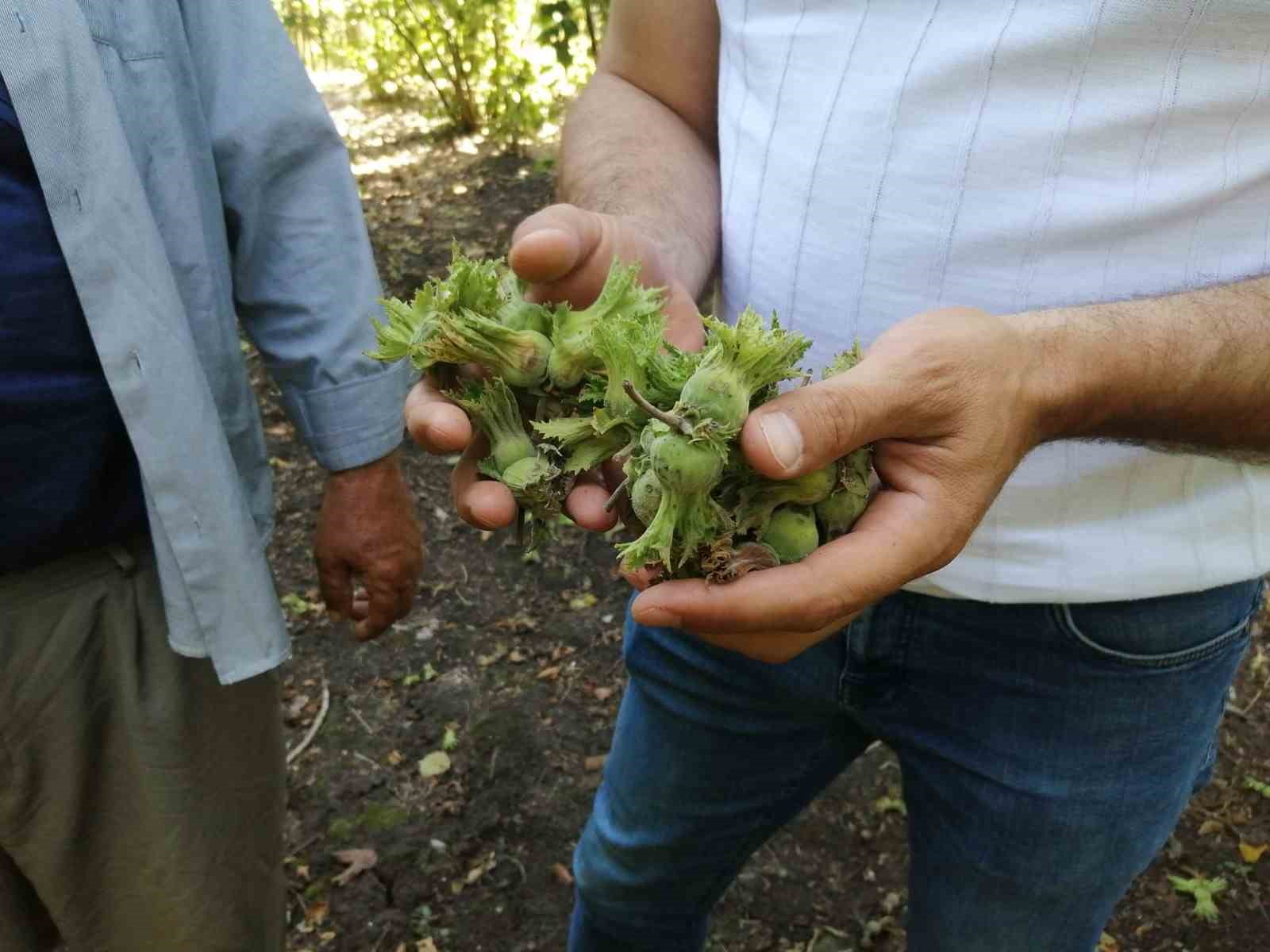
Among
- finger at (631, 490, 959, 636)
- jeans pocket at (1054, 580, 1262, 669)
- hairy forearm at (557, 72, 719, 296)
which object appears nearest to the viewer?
finger at (631, 490, 959, 636)

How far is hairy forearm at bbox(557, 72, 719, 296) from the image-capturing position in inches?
84.7

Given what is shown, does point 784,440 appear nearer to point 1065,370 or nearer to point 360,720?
point 1065,370

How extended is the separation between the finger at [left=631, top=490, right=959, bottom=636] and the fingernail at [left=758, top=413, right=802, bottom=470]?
0.20 metres

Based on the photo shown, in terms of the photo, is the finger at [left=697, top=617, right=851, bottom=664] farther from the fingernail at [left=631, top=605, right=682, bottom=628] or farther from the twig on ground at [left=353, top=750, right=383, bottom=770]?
the twig on ground at [left=353, top=750, right=383, bottom=770]

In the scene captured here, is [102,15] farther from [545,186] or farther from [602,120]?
[545,186]

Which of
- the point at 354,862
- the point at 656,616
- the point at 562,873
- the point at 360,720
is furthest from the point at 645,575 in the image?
the point at 360,720

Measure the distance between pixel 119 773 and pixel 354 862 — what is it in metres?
1.45

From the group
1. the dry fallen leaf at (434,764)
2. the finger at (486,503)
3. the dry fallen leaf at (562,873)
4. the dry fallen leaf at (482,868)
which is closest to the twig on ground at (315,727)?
the dry fallen leaf at (434,764)

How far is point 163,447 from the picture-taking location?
7.18ft

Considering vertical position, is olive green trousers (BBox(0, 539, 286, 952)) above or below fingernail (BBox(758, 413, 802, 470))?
below

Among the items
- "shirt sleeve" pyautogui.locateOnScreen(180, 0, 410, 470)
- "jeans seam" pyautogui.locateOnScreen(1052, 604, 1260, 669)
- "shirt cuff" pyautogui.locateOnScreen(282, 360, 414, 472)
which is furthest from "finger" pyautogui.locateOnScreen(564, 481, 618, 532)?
"shirt cuff" pyautogui.locateOnScreen(282, 360, 414, 472)

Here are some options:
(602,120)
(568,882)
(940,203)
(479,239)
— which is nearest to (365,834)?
(568,882)

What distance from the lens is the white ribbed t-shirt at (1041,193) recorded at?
1.64 m

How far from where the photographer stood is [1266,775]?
13.8 feet
